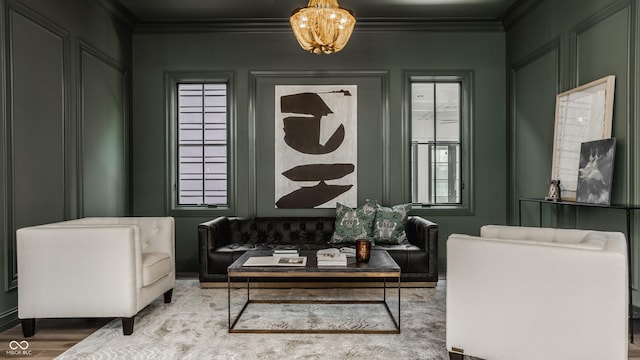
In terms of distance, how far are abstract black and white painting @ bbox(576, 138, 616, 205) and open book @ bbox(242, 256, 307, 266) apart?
91.2 inches

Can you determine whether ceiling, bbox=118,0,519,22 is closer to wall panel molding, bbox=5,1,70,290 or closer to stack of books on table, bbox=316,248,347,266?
wall panel molding, bbox=5,1,70,290

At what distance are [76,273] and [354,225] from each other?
267cm

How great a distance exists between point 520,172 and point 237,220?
3.31 meters

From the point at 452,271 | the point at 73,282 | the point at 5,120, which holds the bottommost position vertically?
the point at 73,282

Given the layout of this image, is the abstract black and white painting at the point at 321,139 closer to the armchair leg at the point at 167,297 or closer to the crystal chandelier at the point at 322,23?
the crystal chandelier at the point at 322,23

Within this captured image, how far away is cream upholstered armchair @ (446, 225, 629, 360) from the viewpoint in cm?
190

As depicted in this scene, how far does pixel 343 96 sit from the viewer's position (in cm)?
518

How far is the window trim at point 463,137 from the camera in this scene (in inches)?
204

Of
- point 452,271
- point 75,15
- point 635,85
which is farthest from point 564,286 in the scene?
point 75,15

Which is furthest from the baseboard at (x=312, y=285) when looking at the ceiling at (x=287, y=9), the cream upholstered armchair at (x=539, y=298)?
the ceiling at (x=287, y=9)

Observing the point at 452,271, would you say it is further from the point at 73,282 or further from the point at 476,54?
the point at 476,54

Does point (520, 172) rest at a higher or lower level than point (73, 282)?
higher

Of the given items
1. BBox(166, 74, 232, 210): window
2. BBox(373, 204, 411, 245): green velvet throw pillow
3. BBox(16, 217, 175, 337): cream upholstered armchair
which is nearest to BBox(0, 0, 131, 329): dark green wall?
BBox(16, 217, 175, 337): cream upholstered armchair

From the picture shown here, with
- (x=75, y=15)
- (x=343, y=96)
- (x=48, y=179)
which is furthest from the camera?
(x=343, y=96)
